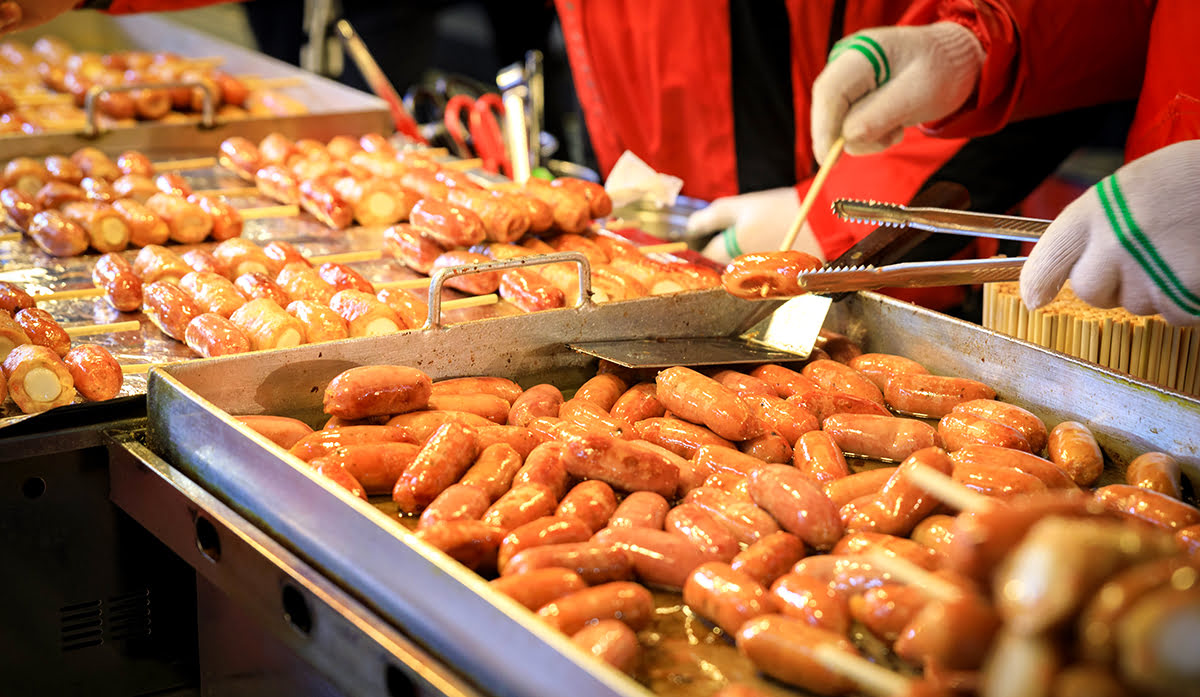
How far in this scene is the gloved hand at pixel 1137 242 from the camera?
226 centimetres

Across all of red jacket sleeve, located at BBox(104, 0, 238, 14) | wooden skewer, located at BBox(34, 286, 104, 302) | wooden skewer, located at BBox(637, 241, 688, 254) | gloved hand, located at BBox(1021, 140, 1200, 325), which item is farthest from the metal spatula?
red jacket sleeve, located at BBox(104, 0, 238, 14)

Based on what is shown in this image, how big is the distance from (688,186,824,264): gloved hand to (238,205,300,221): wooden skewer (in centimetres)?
178

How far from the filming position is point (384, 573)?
1816 millimetres

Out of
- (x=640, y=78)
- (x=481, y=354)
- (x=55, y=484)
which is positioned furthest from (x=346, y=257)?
(x=640, y=78)

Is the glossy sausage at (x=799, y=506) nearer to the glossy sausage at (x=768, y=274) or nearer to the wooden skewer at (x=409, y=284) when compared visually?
the glossy sausage at (x=768, y=274)

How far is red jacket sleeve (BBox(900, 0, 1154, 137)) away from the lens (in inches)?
150

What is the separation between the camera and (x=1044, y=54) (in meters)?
3.86

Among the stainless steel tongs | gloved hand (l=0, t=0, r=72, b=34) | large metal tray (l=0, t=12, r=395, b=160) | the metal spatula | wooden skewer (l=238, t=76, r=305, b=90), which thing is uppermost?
gloved hand (l=0, t=0, r=72, b=34)

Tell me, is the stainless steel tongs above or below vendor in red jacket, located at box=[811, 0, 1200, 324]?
below

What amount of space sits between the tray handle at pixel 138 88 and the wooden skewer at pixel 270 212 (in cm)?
84

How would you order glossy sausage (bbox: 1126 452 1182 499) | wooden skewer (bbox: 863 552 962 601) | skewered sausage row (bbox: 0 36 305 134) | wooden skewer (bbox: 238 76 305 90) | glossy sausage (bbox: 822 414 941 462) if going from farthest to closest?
wooden skewer (bbox: 238 76 305 90)
skewered sausage row (bbox: 0 36 305 134)
glossy sausage (bbox: 822 414 941 462)
glossy sausage (bbox: 1126 452 1182 499)
wooden skewer (bbox: 863 552 962 601)

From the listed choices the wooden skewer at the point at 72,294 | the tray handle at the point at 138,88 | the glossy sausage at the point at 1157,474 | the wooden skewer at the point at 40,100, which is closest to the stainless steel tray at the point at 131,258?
the wooden skewer at the point at 72,294

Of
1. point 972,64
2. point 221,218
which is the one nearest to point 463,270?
point 221,218

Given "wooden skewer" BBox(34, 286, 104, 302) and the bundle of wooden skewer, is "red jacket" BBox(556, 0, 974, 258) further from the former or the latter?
"wooden skewer" BBox(34, 286, 104, 302)
